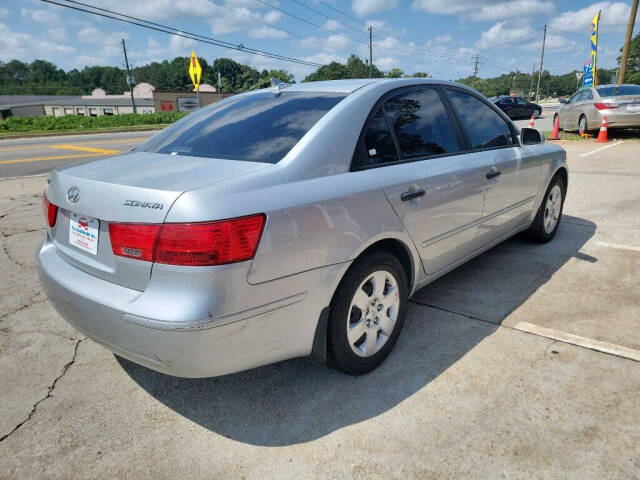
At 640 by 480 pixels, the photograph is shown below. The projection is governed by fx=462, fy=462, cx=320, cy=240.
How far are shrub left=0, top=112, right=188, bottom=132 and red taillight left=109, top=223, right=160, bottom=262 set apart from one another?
2869 centimetres

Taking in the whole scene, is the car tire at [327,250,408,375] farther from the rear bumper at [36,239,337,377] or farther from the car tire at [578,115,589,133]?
the car tire at [578,115,589,133]

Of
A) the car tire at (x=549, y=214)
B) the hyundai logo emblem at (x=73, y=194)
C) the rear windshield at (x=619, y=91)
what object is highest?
the rear windshield at (x=619, y=91)

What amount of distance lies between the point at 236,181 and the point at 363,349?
1.21 metres

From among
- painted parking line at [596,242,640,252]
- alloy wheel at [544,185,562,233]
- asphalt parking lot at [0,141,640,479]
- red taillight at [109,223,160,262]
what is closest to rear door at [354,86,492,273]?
asphalt parking lot at [0,141,640,479]

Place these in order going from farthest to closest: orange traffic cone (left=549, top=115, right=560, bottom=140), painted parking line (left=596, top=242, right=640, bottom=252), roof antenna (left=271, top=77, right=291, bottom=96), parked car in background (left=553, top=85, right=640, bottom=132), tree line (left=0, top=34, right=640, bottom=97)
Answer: tree line (left=0, top=34, right=640, bottom=97)
orange traffic cone (left=549, top=115, right=560, bottom=140)
parked car in background (left=553, top=85, right=640, bottom=132)
painted parking line (left=596, top=242, right=640, bottom=252)
roof antenna (left=271, top=77, right=291, bottom=96)

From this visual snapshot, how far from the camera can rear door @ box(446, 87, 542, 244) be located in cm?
342

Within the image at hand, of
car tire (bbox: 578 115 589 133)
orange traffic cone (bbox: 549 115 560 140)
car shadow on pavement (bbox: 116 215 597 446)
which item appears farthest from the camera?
orange traffic cone (bbox: 549 115 560 140)

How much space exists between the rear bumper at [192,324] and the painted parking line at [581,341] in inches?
64.1

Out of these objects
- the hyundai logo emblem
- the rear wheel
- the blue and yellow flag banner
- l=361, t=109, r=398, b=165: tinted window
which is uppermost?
the blue and yellow flag banner

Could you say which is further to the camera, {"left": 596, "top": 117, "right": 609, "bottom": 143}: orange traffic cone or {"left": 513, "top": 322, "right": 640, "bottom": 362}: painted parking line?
{"left": 596, "top": 117, "right": 609, "bottom": 143}: orange traffic cone

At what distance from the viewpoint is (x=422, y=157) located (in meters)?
2.86

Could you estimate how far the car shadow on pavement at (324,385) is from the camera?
228cm

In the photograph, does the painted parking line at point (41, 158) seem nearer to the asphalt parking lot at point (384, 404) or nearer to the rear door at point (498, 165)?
the asphalt parking lot at point (384, 404)

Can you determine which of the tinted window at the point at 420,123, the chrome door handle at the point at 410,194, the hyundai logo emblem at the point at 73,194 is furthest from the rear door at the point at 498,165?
the hyundai logo emblem at the point at 73,194
